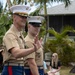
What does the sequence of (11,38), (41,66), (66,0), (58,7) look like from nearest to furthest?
(11,38) → (41,66) → (66,0) → (58,7)

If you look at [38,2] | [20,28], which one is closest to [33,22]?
[20,28]

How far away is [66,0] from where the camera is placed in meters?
23.9

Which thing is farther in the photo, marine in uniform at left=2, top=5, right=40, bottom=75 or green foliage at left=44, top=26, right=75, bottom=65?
green foliage at left=44, top=26, right=75, bottom=65

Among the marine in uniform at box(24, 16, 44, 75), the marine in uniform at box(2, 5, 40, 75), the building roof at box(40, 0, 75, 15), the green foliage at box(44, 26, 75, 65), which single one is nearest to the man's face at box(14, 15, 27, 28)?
the marine in uniform at box(2, 5, 40, 75)

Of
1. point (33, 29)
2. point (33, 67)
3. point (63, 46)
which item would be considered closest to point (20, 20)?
point (33, 29)

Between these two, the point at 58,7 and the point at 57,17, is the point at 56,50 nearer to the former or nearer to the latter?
the point at 57,17

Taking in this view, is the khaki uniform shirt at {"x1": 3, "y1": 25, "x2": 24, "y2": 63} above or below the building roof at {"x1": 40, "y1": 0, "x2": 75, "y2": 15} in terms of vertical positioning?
above

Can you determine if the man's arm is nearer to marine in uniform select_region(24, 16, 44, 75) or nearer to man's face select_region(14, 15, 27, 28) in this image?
marine in uniform select_region(24, 16, 44, 75)

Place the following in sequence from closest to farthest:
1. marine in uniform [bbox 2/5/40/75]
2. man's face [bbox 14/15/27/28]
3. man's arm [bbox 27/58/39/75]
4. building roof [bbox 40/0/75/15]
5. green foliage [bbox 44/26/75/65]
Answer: marine in uniform [bbox 2/5/40/75] → man's face [bbox 14/15/27/28] → man's arm [bbox 27/58/39/75] → green foliage [bbox 44/26/75/65] → building roof [bbox 40/0/75/15]

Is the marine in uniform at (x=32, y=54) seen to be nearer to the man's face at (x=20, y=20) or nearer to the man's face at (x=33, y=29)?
the man's face at (x=33, y=29)

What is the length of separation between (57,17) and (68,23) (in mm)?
1087

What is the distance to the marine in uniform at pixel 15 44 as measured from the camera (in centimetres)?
430

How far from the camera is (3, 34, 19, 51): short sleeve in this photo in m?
4.31

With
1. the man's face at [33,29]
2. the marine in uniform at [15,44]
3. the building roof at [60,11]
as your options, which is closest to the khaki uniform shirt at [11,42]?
the marine in uniform at [15,44]
